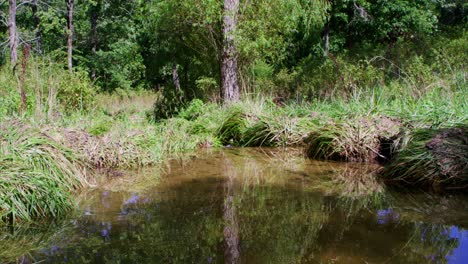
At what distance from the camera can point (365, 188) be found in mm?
4930

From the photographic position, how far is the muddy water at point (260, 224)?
3.10 metres

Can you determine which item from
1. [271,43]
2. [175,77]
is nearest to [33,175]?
[271,43]

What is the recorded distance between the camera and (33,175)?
13.1 ft

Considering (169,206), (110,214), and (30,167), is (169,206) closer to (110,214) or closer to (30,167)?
(110,214)

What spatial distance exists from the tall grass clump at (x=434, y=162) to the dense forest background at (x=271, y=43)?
233 centimetres

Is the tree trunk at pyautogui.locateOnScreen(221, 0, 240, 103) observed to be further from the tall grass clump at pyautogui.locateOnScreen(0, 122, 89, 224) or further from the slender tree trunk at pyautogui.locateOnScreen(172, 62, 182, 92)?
the tall grass clump at pyautogui.locateOnScreen(0, 122, 89, 224)

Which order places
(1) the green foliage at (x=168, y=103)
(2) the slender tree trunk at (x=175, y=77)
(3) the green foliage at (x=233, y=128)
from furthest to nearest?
(2) the slender tree trunk at (x=175, y=77) < (1) the green foliage at (x=168, y=103) < (3) the green foliage at (x=233, y=128)

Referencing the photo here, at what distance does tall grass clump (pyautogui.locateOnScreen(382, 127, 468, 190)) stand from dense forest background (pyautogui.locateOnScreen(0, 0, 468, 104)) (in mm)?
2332

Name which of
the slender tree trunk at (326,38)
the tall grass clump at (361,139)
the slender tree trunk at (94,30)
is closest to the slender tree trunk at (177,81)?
the tall grass clump at (361,139)

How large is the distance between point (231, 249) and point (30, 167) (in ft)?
7.24

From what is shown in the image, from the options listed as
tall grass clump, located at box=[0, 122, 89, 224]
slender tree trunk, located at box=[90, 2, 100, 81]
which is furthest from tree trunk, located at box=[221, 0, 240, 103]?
slender tree trunk, located at box=[90, 2, 100, 81]

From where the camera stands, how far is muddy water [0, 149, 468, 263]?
3.10m

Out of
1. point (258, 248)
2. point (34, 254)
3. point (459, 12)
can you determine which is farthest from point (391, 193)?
point (459, 12)

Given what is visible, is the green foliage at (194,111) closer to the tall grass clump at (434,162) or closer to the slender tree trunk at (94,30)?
the tall grass clump at (434,162)
